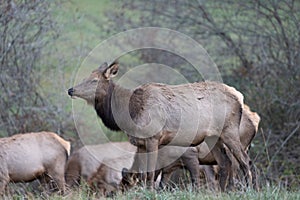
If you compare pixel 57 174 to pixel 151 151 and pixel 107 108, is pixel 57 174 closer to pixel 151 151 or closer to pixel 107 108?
pixel 107 108

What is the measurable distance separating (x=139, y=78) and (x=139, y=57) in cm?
61

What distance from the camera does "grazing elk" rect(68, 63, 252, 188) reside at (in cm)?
1123

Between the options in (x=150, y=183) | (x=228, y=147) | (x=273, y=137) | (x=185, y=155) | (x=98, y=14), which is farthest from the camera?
(x=98, y=14)

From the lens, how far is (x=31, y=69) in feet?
54.4

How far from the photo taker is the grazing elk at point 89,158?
15234mm

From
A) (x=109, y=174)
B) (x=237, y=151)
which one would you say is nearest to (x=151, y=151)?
(x=237, y=151)

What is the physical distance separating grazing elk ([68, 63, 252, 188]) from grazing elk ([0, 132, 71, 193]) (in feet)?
6.59

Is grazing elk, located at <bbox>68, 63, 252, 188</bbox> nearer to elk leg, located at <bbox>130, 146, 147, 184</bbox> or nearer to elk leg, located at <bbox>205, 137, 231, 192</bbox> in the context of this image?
elk leg, located at <bbox>130, 146, 147, 184</bbox>

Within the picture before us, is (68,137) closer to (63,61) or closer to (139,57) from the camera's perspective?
(63,61)

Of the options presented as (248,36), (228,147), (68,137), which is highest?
(248,36)

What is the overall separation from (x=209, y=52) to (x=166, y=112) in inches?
278

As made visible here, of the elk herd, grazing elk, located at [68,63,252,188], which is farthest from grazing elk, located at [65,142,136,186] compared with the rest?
grazing elk, located at [68,63,252,188]

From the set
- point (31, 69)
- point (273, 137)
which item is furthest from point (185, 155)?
point (31, 69)

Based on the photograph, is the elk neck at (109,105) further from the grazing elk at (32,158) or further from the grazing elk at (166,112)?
the grazing elk at (32,158)
